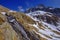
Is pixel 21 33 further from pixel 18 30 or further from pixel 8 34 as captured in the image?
pixel 8 34

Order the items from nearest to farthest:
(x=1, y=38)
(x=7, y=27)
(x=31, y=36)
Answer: (x=1, y=38) < (x=7, y=27) < (x=31, y=36)

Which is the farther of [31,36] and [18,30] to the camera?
[31,36]

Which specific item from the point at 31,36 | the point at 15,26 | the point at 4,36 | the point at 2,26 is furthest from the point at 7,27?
the point at 31,36

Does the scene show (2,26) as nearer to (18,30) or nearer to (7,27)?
(7,27)

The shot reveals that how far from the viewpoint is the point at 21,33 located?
59250mm

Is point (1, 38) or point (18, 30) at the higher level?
point (18, 30)

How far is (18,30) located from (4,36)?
53.3 ft

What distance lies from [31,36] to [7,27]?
2458 cm

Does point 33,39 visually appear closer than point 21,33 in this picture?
No

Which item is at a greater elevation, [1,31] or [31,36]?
[31,36]

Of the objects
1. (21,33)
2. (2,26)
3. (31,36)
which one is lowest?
(2,26)

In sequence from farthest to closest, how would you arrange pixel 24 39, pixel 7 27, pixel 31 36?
pixel 31 36 → pixel 24 39 → pixel 7 27

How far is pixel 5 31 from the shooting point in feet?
146

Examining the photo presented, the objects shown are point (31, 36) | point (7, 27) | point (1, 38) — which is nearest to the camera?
point (1, 38)
